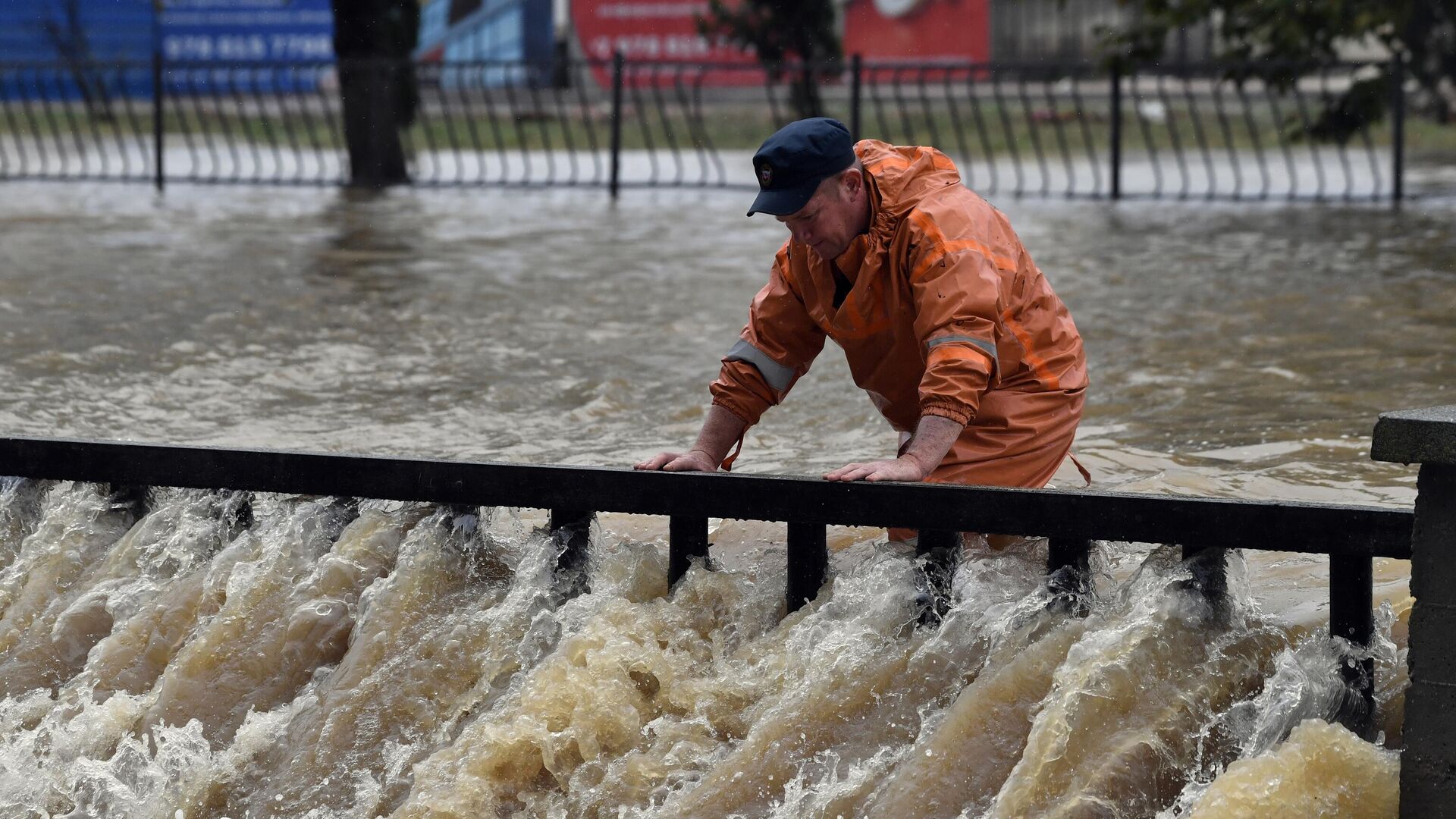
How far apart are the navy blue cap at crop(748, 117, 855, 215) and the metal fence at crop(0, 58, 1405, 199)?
1186 cm

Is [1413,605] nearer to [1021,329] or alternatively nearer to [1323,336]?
[1021,329]

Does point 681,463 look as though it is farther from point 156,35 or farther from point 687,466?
point 156,35

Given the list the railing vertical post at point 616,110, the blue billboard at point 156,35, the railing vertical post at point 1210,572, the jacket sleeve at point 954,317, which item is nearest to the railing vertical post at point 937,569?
the jacket sleeve at point 954,317

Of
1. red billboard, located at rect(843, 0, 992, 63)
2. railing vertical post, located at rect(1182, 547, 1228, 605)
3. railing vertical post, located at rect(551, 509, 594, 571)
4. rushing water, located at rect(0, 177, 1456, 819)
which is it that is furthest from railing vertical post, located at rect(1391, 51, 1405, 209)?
red billboard, located at rect(843, 0, 992, 63)

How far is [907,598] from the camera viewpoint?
184 inches

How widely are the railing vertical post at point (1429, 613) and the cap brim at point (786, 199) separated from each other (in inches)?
58.4

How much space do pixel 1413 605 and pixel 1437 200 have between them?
13.4 metres

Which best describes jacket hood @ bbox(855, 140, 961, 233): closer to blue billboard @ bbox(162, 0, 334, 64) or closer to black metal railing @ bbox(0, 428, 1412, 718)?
black metal railing @ bbox(0, 428, 1412, 718)

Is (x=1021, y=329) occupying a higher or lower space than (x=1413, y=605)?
higher

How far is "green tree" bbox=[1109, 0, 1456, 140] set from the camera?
15.8 meters

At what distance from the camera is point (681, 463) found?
4844 millimetres

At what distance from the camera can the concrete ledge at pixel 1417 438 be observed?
352cm

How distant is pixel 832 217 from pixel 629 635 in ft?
4.09

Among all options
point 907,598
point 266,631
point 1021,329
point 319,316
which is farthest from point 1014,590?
point 319,316
